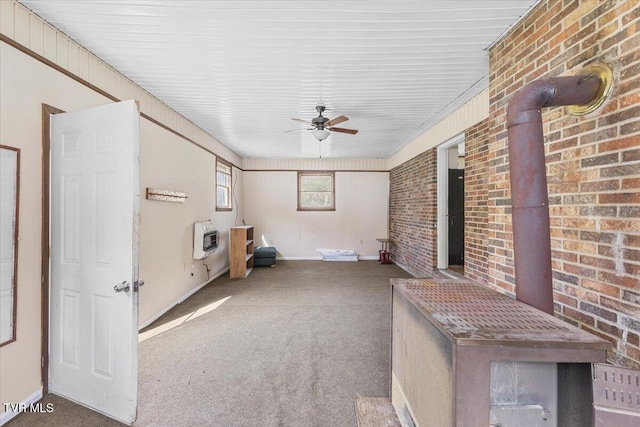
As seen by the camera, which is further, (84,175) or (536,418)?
(84,175)

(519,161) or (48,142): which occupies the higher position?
(48,142)

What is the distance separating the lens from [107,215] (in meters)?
1.79

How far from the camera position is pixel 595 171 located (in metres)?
1.38

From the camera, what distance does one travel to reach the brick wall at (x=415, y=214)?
4734 mm

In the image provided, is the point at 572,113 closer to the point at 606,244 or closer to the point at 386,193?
the point at 606,244

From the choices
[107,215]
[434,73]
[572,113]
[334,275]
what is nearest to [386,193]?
[334,275]

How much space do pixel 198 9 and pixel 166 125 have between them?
2.13 meters

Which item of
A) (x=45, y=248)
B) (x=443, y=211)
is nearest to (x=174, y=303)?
(x=45, y=248)

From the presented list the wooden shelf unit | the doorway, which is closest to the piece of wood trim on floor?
the doorway

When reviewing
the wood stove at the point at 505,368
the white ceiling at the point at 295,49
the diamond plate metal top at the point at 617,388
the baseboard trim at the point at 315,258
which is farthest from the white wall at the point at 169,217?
the diamond plate metal top at the point at 617,388

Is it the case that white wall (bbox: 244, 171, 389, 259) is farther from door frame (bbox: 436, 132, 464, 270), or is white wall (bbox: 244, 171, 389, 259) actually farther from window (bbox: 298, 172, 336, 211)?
door frame (bbox: 436, 132, 464, 270)

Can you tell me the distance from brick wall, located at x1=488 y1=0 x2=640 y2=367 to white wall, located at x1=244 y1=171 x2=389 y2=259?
18.3ft

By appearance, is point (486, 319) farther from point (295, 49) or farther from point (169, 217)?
point (169, 217)

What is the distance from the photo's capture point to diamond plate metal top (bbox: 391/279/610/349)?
35.7 inches
